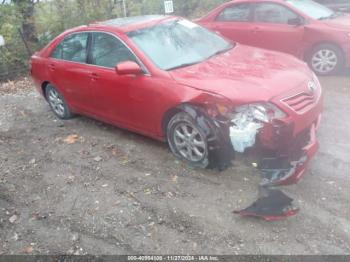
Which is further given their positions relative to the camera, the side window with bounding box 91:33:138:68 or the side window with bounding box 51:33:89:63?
the side window with bounding box 51:33:89:63

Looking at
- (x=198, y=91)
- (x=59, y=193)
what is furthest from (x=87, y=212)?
(x=198, y=91)

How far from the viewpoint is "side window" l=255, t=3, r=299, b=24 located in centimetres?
745

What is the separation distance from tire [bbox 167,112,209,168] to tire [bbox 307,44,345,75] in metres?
3.93

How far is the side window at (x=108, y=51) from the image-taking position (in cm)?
495

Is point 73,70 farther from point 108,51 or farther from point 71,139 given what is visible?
point 71,139

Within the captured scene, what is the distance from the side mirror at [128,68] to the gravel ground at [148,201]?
1.07 meters

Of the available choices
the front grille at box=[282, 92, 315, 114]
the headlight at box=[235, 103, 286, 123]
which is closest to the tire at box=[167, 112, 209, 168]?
the headlight at box=[235, 103, 286, 123]

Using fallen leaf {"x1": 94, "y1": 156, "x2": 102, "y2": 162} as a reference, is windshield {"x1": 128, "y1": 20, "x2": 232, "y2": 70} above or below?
above

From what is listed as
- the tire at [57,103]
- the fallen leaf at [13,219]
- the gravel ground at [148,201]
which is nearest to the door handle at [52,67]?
the tire at [57,103]

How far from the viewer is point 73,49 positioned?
19.3ft

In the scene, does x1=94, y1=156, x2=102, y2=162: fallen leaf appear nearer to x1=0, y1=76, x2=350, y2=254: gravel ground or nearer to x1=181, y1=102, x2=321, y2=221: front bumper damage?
x1=0, y1=76, x2=350, y2=254: gravel ground

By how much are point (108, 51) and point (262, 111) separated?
238 centimetres

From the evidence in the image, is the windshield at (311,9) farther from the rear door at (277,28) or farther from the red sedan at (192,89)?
the red sedan at (192,89)

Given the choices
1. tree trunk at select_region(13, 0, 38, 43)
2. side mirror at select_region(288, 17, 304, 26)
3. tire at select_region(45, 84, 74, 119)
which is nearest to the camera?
tire at select_region(45, 84, 74, 119)
